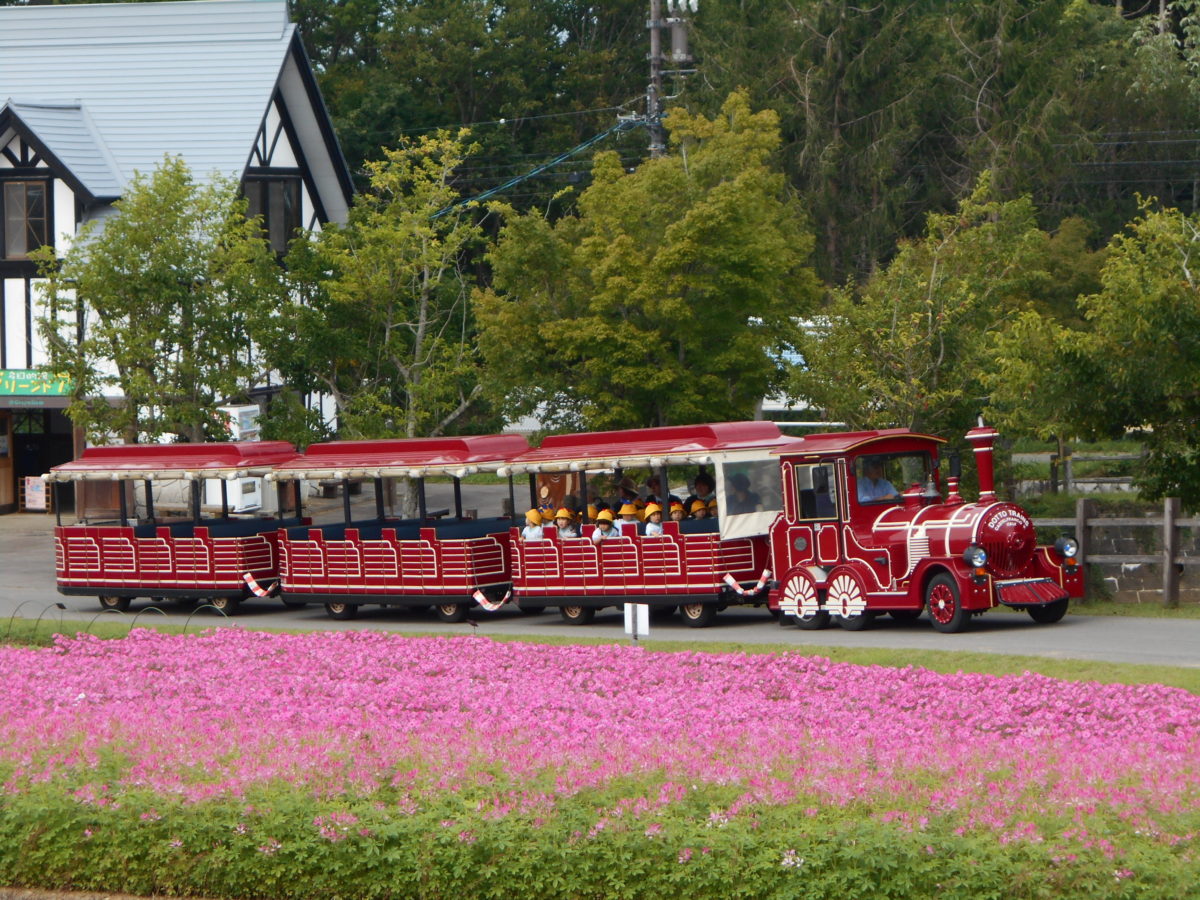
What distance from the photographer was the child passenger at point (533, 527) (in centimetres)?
2566

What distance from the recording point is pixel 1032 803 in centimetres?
997

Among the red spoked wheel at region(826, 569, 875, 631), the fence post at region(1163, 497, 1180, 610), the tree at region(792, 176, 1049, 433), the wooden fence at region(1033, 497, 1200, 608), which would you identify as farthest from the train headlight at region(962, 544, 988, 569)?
the tree at region(792, 176, 1049, 433)

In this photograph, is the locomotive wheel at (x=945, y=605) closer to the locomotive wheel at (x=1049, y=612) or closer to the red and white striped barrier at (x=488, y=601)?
the locomotive wheel at (x=1049, y=612)

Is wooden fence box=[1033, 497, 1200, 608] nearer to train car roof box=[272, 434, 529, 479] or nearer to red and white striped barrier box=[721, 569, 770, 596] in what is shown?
red and white striped barrier box=[721, 569, 770, 596]

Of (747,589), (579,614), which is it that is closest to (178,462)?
(579,614)

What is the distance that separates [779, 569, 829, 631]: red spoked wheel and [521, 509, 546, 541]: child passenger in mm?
4594

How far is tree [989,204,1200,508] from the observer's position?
2273 centimetres

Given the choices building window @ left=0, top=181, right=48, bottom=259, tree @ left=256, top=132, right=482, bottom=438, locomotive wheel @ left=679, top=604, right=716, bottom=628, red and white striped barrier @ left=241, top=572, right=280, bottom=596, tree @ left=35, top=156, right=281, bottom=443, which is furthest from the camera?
building window @ left=0, top=181, right=48, bottom=259

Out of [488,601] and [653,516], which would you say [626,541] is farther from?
[488,601]

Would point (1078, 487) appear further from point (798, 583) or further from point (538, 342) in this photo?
point (798, 583)

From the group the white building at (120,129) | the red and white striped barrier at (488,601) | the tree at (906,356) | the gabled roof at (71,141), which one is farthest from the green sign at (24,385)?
the tree at (906,356)

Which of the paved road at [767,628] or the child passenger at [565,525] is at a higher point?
the child passenger at [565,525]

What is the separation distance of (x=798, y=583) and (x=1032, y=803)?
12598 millimetres

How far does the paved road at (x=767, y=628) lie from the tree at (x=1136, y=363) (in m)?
3.16
